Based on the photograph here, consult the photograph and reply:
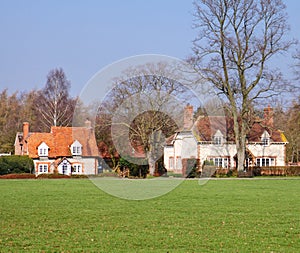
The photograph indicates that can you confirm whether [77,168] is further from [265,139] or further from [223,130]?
[265,139]

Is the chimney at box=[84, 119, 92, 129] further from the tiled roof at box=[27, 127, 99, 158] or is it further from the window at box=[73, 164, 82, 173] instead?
the window at box=[73, 164, 82, 173]

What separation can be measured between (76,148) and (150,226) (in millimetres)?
53116

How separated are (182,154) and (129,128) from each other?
15.4 m

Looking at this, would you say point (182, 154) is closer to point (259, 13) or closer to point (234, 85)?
point (234, 85)

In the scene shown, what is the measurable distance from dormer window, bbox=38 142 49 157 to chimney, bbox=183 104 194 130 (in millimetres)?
19776

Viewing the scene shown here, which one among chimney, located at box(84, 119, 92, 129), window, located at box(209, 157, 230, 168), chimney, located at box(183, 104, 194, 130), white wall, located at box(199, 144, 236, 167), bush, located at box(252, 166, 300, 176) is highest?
chimney, located at box(84, 119, 92, 129)

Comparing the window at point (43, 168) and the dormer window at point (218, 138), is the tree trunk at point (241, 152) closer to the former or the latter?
the dormer window at point (218, 138)

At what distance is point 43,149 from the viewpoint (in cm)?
6731

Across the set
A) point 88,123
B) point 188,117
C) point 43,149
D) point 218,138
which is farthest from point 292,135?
point 188,117

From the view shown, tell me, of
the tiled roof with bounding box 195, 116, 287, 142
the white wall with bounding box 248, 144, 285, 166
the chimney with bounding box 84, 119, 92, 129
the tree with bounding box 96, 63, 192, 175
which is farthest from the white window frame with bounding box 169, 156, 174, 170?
the white wall with bounding box 248, 144, 285, 166

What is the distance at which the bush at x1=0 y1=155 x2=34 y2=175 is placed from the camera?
58938 mm

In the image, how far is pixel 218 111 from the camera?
59.2m

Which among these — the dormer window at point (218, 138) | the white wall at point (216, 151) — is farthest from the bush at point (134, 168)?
the dormer window at point (218, 138)

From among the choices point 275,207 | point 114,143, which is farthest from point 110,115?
point 275,207
